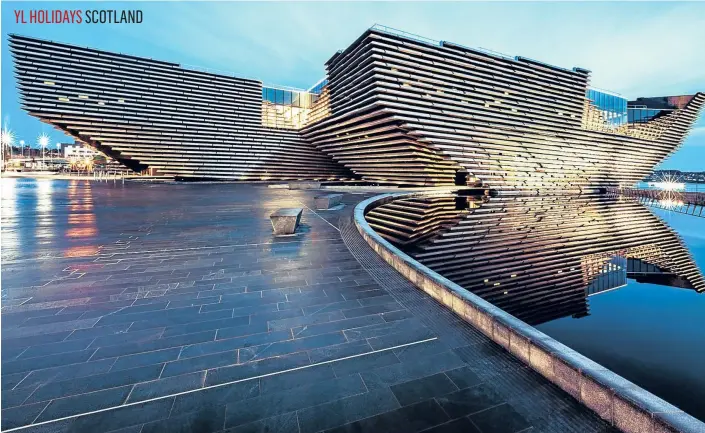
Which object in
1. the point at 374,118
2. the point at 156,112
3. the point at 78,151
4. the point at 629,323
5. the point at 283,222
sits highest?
the point at 78,151

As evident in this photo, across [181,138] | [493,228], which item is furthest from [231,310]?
[181,138]

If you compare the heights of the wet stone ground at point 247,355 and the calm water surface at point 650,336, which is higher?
the wet stone ground at point 247,355

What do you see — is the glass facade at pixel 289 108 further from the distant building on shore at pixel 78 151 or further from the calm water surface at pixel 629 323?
Answer: the distant building on shore at pixel 78 151

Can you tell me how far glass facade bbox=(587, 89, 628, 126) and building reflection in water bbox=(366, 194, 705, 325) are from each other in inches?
1966

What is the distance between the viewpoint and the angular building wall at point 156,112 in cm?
4134

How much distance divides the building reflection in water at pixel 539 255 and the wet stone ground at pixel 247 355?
159 inches

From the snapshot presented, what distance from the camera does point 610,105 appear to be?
58.3m

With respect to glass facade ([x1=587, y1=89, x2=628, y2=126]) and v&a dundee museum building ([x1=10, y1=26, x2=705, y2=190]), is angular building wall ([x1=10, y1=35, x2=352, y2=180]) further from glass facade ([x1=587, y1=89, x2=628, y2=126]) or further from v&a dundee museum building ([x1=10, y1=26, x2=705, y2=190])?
glass facade ([x1=587, y1=89, x2=628, y2=126])

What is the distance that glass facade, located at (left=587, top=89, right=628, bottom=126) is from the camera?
5667 centimetres

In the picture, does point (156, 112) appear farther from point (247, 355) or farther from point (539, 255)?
point (247, 355)

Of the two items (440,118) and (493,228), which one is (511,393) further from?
(440,118)

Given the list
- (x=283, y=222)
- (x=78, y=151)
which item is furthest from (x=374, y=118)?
(x=78, y=151)

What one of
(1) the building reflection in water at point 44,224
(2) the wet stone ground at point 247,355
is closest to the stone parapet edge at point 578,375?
(2) the wet stone ground at point 247,355

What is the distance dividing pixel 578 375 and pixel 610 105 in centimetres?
7485
